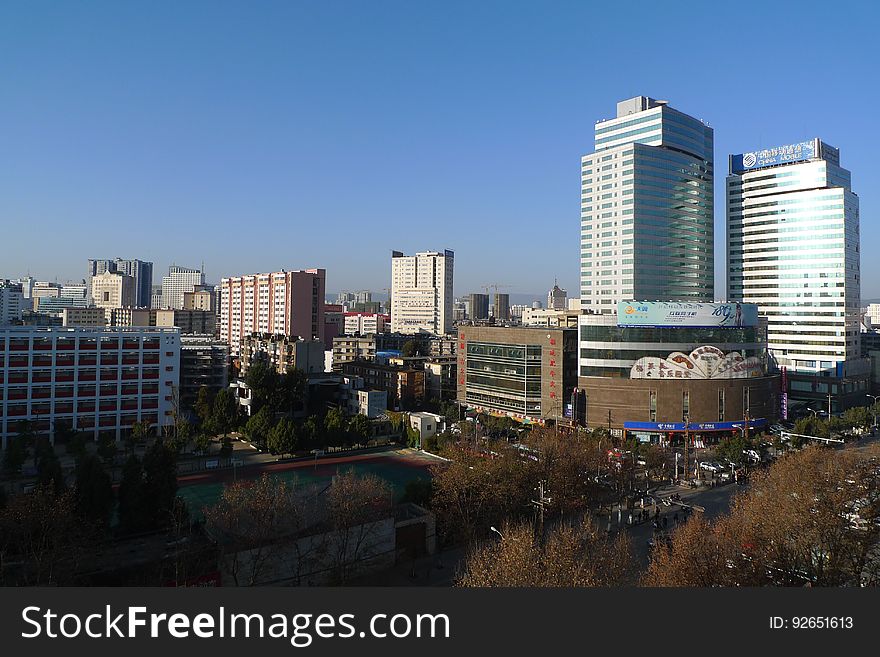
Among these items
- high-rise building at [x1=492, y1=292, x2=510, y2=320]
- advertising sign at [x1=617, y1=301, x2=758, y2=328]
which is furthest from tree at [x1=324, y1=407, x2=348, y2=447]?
high-rise building at [x1=492, y1=292, x2=510, y2=320]

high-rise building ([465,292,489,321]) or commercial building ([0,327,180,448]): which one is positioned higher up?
high-rise building ([465,292,489,321])

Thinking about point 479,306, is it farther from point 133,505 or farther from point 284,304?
point 133,505

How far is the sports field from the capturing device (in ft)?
93.5

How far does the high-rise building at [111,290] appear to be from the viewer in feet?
505

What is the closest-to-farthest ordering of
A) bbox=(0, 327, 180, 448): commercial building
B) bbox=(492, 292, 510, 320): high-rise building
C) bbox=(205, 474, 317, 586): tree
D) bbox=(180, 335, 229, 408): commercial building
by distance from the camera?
bbox=(205, 474, 317, 586): tree, bbox=(0, 327, 180, 448): commercial building, bbox=(180, 335, 229, 408): commercial building, bbox=(492, 292, 510, 320): high-rise building

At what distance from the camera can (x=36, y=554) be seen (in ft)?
47.5

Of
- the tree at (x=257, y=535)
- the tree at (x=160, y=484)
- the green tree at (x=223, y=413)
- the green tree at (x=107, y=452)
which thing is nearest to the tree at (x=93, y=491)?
the tree at (x=160, y=484)

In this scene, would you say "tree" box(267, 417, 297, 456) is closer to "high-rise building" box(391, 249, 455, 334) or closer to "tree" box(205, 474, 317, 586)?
"tree" box(205, 474, 317, 586)

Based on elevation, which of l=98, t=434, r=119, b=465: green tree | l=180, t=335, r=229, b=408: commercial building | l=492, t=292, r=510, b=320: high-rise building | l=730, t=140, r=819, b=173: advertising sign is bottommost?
l=98, t=434, r=119, b=465: green tree

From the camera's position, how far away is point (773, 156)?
6994 cm

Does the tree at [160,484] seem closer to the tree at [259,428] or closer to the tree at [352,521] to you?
the tree at [352,521]

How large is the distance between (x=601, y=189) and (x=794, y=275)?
2361 cm

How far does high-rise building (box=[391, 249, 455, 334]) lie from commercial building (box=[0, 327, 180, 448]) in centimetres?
8876

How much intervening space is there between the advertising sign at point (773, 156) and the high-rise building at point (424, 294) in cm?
6962
